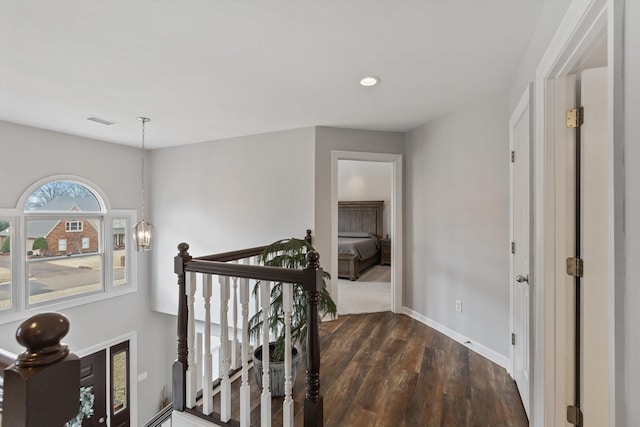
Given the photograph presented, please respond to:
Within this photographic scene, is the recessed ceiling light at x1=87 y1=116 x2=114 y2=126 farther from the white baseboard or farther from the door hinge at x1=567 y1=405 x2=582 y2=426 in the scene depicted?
the door hinge at x1=567 y1=405 x2=582 y2=426

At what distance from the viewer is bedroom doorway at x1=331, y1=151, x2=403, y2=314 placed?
376cm

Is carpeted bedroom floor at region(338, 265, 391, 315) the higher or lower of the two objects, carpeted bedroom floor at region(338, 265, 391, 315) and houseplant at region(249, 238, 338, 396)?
the lower

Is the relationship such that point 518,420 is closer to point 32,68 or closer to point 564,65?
point 564,65

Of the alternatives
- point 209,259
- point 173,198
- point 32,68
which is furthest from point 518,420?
point 173,198

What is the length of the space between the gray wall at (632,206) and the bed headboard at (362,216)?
22.8 ft

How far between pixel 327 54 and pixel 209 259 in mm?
1601

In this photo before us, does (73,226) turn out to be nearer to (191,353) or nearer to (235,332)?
(191,353)

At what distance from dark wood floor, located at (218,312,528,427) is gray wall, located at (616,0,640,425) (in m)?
1.34

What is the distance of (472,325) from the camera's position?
2.85 metres

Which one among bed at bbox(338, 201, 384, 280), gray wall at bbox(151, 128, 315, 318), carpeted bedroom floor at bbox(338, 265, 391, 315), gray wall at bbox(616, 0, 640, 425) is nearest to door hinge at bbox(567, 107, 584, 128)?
gray wall at bbox(616, 0, 640, 425)

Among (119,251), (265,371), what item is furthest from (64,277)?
(265,371)

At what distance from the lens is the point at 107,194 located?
15.3 ft

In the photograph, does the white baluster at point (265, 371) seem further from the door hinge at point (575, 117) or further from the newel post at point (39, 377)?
the door hinge at point (575, 117)

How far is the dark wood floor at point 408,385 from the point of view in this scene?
1890 mm
